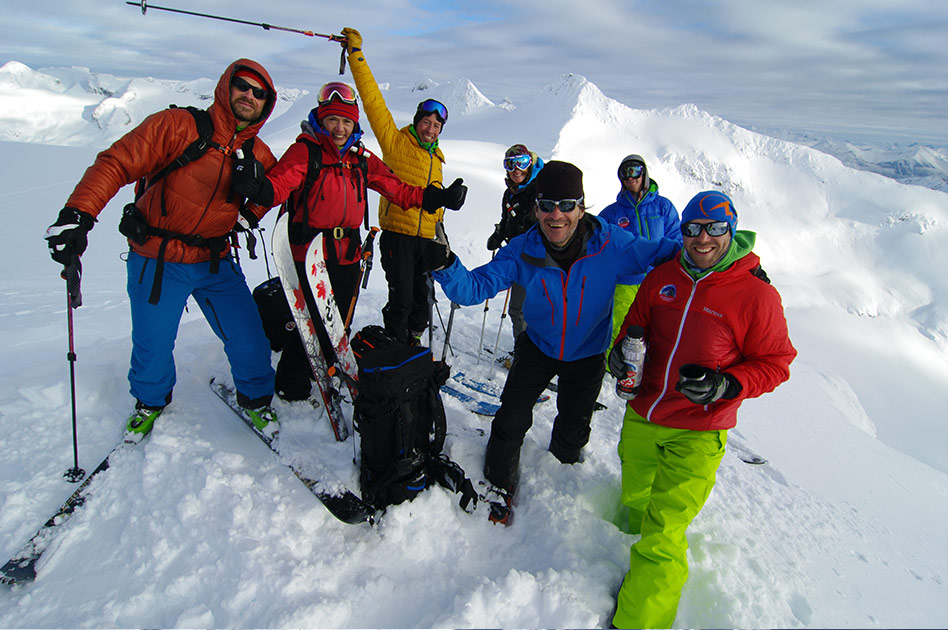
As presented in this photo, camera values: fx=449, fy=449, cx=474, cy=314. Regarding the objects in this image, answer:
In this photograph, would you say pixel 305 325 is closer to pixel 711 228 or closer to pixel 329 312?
pixel 329 312

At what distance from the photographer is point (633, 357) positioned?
2.57 meters

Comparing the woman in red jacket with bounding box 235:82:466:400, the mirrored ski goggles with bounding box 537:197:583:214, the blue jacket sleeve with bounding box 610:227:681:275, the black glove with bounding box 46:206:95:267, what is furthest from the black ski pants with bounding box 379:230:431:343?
the black glove with bounding box 46:206:95:267

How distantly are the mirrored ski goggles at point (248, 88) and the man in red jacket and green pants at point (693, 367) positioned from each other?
2858 millimetres

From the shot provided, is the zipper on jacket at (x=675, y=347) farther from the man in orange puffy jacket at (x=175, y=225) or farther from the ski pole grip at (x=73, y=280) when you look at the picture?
the ski pole grip at (x=73, y=280)

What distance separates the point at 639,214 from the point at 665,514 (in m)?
3.27

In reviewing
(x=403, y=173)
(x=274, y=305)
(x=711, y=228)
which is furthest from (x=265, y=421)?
(x=711, y=228)

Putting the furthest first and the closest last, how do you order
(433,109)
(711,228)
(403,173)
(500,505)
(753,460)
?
(403,173) < (433,109) < (753,460) < (500,505) < (711,228)

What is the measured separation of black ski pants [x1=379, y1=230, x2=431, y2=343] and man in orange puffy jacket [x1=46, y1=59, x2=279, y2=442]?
149cm

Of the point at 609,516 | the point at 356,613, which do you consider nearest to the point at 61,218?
the point at 356,613

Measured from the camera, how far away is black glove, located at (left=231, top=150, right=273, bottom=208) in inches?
114

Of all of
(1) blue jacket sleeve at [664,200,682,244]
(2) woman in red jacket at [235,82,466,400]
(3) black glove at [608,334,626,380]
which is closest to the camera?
(3) black glove at [608,334,626,380]

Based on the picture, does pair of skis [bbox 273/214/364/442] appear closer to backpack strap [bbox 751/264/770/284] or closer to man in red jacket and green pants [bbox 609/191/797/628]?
man in red jacket and green pants [bbox 609/191/797/628]

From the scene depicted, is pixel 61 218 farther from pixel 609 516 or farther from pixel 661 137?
pixel 661 137

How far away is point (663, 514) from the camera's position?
8.00 feet
